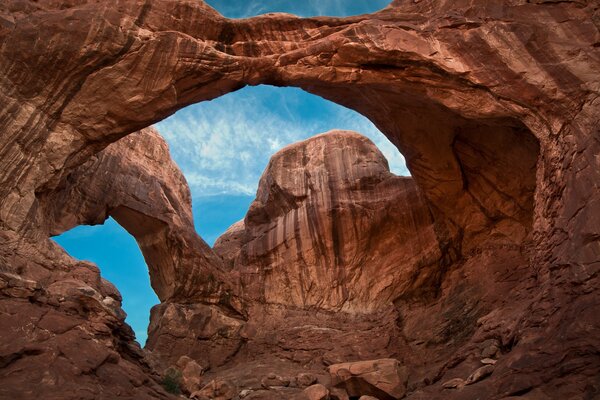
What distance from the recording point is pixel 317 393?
19.2m

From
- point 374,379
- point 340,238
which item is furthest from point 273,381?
point 340,238

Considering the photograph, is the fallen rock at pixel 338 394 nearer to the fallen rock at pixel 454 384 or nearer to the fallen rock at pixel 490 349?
the fallen rock at pixel 454 384

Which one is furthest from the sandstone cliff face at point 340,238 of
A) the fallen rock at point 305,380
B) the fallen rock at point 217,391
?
the fallen rock at point 217,391

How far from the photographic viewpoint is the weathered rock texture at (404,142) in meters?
14.0

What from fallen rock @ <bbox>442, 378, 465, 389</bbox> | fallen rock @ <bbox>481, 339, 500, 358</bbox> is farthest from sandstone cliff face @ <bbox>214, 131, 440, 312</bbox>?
fallen rock @ <bbox>442, 378, 465, 389</bbox>

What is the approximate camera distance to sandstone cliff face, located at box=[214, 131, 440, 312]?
2752 centimetres

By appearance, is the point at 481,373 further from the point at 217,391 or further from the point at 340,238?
the point at 340,238

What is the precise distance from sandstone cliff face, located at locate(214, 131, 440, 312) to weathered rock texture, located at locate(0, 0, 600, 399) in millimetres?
1805

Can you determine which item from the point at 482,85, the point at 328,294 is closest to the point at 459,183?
the point at 482,85

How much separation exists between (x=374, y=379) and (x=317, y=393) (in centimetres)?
211

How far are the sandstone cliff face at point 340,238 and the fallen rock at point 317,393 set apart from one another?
8.49m

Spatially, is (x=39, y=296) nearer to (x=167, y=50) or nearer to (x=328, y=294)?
(x=167, y=50)

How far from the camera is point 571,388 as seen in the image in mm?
11688

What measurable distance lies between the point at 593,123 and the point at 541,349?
22.3 ft
